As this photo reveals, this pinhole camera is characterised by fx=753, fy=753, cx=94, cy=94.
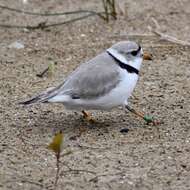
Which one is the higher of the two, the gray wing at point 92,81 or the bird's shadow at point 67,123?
the gray wing at point 92,81

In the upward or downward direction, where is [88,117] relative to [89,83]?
downward

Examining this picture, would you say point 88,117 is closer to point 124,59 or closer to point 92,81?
point 92,81

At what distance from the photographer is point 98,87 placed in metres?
5.42

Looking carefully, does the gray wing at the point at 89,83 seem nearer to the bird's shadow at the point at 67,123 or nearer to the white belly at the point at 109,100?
the white belly at the point at 109,100

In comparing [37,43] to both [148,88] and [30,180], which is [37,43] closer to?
[148,88]

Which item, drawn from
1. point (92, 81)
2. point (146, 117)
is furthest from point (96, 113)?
point (92, 81)

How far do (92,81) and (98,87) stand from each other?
0.23 feet

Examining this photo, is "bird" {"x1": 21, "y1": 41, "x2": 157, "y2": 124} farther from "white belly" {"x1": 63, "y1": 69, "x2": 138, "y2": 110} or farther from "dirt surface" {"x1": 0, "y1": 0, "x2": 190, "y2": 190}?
"dirt surface" {"x1": 0, "y1": 0, "x2": 190, "y2": 190}

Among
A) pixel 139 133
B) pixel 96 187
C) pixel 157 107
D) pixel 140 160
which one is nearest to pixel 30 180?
pixel 96 187

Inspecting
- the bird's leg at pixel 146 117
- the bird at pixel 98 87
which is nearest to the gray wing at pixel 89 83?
the bird at pixel 98 87

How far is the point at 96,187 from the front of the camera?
14.7ft

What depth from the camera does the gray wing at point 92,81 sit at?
17.7 ft

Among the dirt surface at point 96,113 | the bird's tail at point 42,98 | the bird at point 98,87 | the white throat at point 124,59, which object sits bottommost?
the dirt surface at point 96,113

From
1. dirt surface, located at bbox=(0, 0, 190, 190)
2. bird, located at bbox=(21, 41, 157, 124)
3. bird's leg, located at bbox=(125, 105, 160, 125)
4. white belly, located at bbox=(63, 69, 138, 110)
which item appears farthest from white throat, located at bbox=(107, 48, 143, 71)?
dirt surface, located at bbox=(0, 0, 190, 190)
